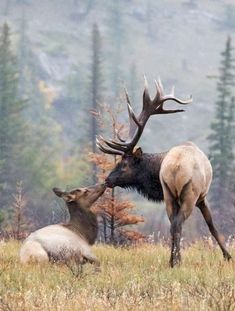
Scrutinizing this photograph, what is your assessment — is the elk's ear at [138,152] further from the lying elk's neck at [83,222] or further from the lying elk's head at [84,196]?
the lying elk's neck at [83,222]

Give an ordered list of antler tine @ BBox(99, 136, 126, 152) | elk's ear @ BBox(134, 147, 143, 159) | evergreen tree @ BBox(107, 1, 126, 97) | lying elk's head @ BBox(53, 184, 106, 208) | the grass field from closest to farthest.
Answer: the grass field < lying elk's head @ BBox(53, 184, 106, 208) < antler tine @ BBox(99, 136, 126, 152) < elk's ear @ BBox(134, 147, 143, 159) < evergreen tree @ BBox(107, 1, 126, 97)

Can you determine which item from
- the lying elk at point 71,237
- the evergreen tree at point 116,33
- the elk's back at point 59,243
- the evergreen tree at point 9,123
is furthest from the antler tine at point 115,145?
the evergreen tree at point 116,33

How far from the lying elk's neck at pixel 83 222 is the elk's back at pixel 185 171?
1559mm

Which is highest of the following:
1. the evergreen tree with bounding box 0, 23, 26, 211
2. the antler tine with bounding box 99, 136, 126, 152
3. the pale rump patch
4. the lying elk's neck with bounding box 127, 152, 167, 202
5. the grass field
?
the antler tine with bounding box 99, 136, 126, 152

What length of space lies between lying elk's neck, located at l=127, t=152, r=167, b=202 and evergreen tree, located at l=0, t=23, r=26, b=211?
39414 millimetres

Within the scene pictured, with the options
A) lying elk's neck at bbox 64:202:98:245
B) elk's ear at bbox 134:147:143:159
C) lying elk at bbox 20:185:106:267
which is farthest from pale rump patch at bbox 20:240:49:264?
elk's ear at bbox 134:147:143:159

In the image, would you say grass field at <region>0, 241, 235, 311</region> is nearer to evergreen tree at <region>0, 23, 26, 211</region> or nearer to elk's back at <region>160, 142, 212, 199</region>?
elk's back at <region>160, 142, 212, 199</region>

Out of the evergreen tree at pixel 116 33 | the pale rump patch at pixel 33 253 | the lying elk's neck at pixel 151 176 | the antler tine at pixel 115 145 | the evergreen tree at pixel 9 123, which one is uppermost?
the evergreen tree at pixel 116 33

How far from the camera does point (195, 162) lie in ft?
31.0

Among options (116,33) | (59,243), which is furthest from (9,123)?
(116,33)

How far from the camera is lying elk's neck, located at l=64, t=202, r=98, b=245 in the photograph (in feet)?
34.9

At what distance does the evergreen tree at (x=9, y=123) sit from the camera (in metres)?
54.7

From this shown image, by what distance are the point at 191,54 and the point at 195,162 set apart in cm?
13624

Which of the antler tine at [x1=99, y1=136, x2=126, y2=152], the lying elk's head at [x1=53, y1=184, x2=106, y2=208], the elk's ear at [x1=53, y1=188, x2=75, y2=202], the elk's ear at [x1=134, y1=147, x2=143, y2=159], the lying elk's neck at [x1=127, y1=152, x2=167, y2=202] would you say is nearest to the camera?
the elk's ear at [x1=53, y1=188, x2=75, y2=202]
